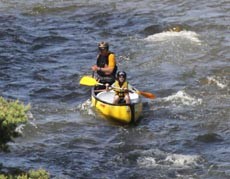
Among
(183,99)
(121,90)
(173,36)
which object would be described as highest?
(173,36)

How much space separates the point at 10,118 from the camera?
943 cm

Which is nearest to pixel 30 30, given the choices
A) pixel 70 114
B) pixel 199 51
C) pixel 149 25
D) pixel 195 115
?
pixel 149 25

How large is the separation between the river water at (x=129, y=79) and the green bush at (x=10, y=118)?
78.3 inches

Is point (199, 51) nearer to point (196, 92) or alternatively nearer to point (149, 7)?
point (196, 92)

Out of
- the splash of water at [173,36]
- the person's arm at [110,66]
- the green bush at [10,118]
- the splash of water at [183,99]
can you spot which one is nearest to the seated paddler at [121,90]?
the person's arm at [110,66]

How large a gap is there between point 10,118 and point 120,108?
26.5ft

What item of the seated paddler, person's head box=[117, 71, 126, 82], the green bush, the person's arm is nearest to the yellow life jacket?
the seated paddler

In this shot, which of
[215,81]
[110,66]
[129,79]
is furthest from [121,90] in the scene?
[215,81]

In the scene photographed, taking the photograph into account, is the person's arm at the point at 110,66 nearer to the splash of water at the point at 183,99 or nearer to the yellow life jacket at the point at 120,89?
the yellow life jacket at the point at 120,89

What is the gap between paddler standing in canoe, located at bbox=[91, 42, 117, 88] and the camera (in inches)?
734

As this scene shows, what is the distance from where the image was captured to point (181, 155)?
1541 cm

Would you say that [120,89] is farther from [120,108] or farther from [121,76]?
[120,108]

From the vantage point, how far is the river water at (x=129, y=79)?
50.1 feet

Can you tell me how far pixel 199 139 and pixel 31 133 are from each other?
4.52 metres
